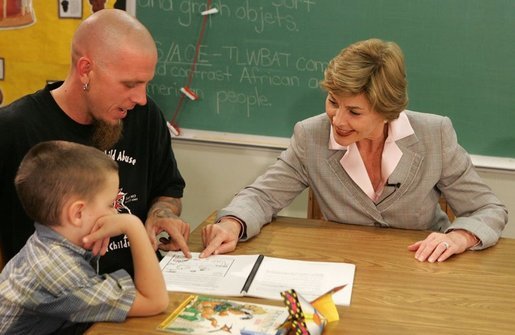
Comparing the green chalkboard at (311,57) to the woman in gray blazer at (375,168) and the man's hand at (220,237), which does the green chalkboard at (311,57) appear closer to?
the woman in gray blazer at (375,168)

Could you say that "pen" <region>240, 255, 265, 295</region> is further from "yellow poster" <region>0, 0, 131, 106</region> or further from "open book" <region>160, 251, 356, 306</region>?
"yellow poster" <region>0, 0, 131, 106</region>

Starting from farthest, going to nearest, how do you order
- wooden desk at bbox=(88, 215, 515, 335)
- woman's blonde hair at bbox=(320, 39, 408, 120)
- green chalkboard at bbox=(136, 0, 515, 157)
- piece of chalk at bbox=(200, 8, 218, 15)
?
1. piece of chalk at bbox=(200, 8, 218, 15)
2. green chalkboard at bbox=(136, 0, 515, 157)
3. woman's blonde hair at bbox=(320, 39, 408, 120)
4. wooden desk at bbox=(88, 215, 515, 335)

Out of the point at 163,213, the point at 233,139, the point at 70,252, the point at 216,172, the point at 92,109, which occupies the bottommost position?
the point at 216,172

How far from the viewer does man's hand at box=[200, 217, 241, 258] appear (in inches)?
82.7

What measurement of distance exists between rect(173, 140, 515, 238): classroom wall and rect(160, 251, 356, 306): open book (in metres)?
1.47

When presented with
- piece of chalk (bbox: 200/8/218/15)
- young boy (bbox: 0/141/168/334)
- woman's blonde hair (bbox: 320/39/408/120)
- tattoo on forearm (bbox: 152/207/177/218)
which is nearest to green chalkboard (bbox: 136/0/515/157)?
piece of chalk (bbox: 200/8/218/15)

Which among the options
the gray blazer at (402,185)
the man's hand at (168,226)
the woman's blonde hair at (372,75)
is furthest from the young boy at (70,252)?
the woman's blonde hair at (372,75)

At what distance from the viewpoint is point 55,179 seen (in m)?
1.56

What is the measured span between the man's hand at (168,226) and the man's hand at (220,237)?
0.06 metres

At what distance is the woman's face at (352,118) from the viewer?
234 centimetres

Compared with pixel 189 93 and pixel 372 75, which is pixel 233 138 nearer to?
pixel 189 93

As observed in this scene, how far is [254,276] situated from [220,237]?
245 mm

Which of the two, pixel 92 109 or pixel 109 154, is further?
pixel 109 154

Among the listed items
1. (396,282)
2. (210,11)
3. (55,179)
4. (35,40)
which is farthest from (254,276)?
(35,40)
